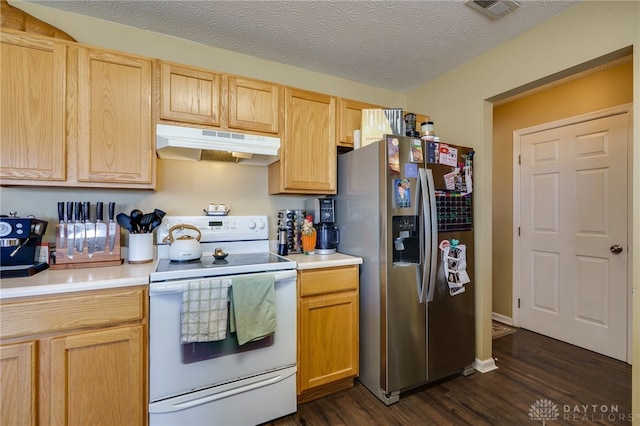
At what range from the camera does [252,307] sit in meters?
1.63

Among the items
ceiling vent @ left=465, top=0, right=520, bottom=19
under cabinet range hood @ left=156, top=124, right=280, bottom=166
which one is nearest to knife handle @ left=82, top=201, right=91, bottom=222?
under cabinet range hood @ left=156, top=124, right=280, bottom=166

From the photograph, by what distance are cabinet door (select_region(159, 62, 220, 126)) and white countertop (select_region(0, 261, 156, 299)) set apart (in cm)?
96

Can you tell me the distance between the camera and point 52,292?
130 cm

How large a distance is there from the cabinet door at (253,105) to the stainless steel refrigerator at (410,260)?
2.25ft

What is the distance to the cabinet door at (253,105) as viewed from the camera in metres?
2.00

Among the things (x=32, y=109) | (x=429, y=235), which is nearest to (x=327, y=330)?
(x=429, y=235)

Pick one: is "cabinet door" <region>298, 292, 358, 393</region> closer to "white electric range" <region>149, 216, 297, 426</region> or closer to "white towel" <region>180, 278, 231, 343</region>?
"white electric range" <region>149, 216, 297, 426</region>

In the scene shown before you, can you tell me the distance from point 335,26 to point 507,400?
8.98 feet

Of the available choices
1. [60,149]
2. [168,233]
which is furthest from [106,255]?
[60,149]

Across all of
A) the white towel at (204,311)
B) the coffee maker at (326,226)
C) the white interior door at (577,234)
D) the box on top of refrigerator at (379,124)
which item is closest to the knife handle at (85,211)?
the white towel at (204,311)

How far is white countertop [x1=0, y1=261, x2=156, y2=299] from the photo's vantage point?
4.17 feet

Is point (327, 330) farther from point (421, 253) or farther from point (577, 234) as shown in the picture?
point (577, 234)

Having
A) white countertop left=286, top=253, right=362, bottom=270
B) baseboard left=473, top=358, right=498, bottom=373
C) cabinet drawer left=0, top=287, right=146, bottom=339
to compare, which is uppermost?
white countertop left=286, top=253, right=362, bottom=270

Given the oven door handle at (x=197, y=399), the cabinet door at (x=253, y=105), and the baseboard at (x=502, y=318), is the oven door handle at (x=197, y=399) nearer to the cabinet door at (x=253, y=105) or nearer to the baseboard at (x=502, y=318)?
the cabinet door at (x=253, y=105)
